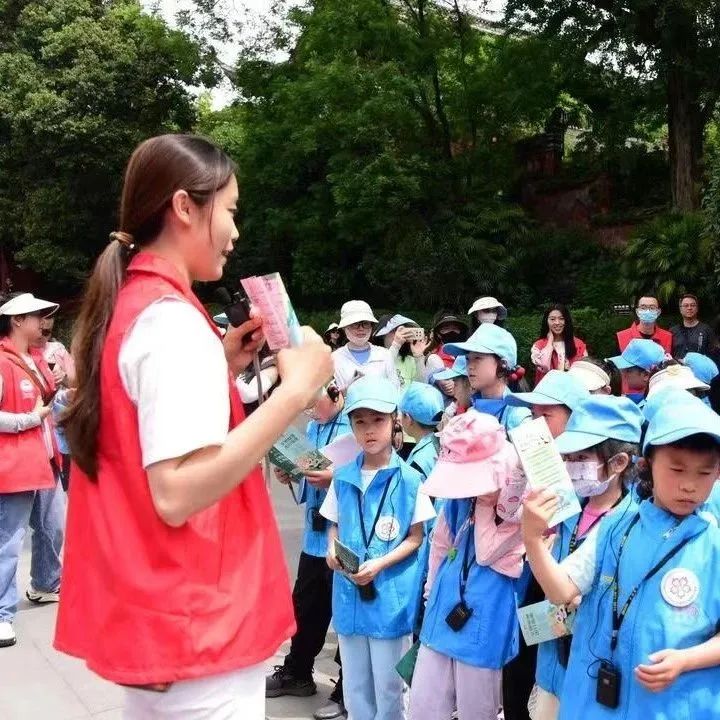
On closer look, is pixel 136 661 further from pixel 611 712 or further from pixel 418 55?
pixel 418 55

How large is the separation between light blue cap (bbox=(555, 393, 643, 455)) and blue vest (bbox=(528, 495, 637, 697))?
0.26 meters

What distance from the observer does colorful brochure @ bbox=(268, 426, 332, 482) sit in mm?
3953

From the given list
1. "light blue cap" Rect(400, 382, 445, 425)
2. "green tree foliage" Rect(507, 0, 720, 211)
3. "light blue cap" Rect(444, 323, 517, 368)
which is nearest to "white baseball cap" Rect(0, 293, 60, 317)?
"light blue cap" Rect(400, 382, 445, 425)

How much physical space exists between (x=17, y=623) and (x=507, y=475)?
385 cm

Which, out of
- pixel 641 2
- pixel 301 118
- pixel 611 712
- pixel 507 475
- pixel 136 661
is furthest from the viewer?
pixel 301 118

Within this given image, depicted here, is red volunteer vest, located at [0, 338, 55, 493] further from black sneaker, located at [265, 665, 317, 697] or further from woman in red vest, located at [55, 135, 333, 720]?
woman in red vest, located at [55, 135, 333, 720]

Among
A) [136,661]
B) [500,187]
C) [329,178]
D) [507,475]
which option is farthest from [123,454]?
[500,187]

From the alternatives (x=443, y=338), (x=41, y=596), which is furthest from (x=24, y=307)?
(x=443, y=338)

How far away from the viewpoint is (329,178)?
17.6 meters

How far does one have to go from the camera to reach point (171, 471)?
5.14ft

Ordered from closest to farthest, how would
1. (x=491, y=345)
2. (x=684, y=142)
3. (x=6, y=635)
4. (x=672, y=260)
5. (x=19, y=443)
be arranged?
1. (x=491, y=345)
2. (x=6, y=635)
3. (x=19, y=443)
4. (x=672, y=260)
5. (x=684, y=142)

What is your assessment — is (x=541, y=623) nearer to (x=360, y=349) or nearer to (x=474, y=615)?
(x=474, y=615)

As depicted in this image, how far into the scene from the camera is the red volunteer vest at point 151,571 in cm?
162

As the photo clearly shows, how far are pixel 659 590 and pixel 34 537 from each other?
479cm
